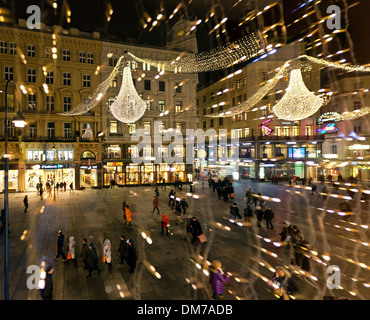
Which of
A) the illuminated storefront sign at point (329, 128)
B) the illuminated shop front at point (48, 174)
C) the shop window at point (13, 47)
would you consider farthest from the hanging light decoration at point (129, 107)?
the illuminated storefront sign at point (329, 128)

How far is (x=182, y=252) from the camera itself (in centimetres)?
1096

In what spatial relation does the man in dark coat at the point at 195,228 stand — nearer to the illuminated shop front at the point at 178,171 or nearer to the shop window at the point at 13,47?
the illuminated shop front at the point at 178,171

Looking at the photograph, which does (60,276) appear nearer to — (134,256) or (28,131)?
(134,256)

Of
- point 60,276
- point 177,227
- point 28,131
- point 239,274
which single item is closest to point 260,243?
point 239,274

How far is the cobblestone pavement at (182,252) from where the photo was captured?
7836 mm

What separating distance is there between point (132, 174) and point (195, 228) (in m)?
23.7

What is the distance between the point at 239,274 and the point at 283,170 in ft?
113

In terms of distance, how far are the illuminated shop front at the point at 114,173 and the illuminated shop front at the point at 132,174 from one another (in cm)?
71

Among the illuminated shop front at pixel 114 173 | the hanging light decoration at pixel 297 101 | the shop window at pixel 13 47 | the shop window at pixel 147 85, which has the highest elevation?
the shop window at pixel 13 47

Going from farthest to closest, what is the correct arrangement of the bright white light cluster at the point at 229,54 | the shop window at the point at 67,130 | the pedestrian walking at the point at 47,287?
the shop window at the point at 67,130 < the bright white light cluster at the point at 229,54 < the pedestrian walking at the point at 47,287

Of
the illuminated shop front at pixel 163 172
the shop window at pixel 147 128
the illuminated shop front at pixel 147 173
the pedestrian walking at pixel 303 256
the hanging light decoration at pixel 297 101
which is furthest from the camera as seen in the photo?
the illuminated shop front at pixel 163 172

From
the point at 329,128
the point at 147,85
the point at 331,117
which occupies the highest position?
the point at 147,85

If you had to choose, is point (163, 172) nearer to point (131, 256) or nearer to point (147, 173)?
point (147, 173)

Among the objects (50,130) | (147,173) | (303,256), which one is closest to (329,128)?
(147,173)
